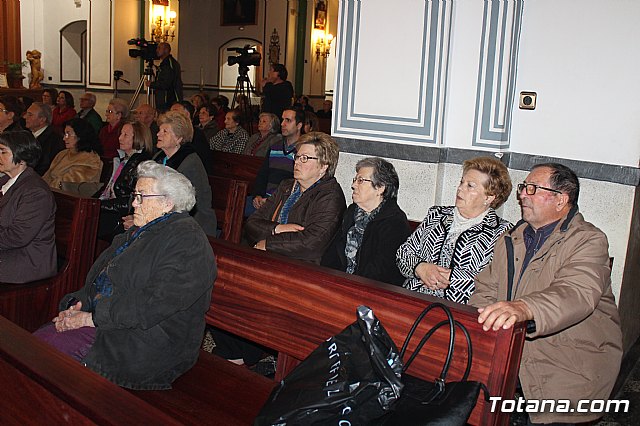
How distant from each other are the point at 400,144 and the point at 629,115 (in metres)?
1.20

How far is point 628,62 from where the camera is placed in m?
3.49

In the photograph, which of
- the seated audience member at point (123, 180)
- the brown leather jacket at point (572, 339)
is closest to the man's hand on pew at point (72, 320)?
the brown leather jacket at point (572, 339)

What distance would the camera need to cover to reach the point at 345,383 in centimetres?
166

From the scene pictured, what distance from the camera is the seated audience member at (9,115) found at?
6.77m

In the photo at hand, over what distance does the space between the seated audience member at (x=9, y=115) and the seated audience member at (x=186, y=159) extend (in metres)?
2.78

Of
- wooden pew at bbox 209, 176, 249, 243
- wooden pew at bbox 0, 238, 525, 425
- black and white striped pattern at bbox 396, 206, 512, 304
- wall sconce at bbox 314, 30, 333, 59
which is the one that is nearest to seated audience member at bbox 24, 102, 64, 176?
wooden pew at bbox 209, 176, 249, 243

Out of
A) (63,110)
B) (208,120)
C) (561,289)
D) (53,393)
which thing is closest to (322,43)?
(63,110)

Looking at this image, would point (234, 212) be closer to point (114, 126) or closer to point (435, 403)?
point (435, 403)

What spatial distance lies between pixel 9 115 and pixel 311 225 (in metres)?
4.66

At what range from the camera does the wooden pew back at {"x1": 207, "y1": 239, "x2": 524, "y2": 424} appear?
6.36ft

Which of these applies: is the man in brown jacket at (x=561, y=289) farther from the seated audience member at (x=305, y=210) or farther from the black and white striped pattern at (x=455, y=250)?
the seated audience member at (x=305, y=210)

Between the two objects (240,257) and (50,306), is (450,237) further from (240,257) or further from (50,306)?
(50,306)

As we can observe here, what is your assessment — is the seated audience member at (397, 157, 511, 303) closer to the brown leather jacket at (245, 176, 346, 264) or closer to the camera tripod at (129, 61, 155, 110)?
the brown leather jacket at (245, 176, 346, 264)

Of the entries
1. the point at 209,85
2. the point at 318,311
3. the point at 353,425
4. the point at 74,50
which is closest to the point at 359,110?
the point at 318,311
